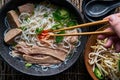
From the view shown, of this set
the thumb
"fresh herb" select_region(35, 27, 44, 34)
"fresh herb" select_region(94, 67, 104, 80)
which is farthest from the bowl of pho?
the thumb

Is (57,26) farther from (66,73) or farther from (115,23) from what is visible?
(115,23)

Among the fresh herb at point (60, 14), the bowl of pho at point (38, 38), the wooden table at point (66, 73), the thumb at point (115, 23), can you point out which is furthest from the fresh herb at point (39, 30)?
the thumb at point (115, 23)

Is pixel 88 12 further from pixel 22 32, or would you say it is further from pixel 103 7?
pixel 22 32

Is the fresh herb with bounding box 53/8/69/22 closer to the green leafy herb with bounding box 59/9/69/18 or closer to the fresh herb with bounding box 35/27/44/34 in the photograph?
the green leafy herb with bounding box 59/9/69/18

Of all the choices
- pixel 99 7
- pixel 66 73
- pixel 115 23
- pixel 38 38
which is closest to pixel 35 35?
pixel 38 38

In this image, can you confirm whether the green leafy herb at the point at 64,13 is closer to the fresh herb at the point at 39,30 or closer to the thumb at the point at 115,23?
the fresh herb at the point at 39,30
